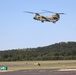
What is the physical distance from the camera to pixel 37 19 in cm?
5134

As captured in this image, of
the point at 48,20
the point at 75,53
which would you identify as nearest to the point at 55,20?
the point at 48,20

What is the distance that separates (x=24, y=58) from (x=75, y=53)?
28.1 m

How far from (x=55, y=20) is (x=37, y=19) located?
2.98 metres

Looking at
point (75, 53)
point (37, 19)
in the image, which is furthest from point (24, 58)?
point (37, 19)

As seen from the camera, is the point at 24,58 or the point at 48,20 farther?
the point at 24,58

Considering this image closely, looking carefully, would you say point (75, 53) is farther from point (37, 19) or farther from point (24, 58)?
point (37, 19)

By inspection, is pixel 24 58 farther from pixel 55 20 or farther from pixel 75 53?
pixel 55 20

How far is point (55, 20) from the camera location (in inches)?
1956

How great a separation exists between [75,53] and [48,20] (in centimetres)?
13789

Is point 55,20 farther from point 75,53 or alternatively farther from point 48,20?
point 75,53

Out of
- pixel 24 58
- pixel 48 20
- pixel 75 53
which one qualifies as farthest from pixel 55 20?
pixel 75 53

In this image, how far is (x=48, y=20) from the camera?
5081cm

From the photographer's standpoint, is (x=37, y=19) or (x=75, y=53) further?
(x=75, y=53)
